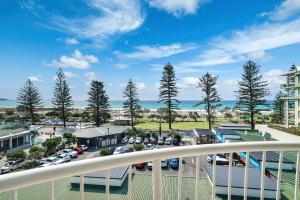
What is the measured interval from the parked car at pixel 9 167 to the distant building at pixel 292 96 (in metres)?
21.0

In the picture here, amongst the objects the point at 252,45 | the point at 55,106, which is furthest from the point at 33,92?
the point at 252,45

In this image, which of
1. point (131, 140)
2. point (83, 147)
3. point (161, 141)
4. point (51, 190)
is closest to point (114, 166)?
point (51, 190)

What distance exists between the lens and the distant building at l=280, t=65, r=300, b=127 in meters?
19.3

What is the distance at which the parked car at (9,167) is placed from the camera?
11747mm

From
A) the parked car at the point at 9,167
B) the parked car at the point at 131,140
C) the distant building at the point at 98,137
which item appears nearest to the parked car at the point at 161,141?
the parked car at the point at 131,140

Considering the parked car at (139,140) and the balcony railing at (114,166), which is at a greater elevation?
the balcony railing at (114,166)

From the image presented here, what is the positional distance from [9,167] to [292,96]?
22.0m

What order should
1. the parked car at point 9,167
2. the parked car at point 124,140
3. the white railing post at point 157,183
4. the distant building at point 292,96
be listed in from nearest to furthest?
the white railing post at point 157,183 → the parked car at point 9,167 → the distant building at point 292,96 → the parked car at point 124,140

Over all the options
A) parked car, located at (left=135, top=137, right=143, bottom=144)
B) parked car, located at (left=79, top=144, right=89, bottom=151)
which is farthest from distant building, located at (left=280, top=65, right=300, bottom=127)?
parked car, located at (left=79, top=144, right=89, bottom=151)

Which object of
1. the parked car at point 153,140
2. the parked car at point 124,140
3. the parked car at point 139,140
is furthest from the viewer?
the parked car at point 124,140

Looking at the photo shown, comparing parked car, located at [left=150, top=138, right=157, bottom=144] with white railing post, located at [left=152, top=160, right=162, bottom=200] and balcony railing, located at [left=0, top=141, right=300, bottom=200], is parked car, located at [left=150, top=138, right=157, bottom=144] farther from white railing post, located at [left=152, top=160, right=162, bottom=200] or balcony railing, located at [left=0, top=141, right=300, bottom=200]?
white railing post, located at [left=152, top=160, right=162, bottom=200]

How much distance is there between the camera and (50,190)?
938 mm

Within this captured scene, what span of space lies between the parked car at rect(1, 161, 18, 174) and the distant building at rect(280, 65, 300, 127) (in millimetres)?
20953

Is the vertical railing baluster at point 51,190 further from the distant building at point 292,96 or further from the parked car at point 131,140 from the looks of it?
the distant building at point 292,96
